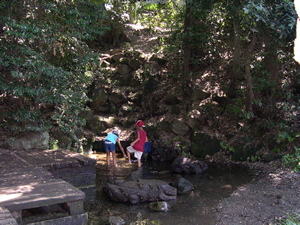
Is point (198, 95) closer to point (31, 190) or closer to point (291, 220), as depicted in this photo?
point (291, 220)

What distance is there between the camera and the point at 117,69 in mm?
14781

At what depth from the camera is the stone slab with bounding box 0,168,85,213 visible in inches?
169

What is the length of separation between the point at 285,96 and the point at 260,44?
3.55 meters

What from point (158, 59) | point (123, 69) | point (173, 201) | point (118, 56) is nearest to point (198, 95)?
point (158, 59)

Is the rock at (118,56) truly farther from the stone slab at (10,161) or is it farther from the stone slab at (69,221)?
the stone slab at (69,221)

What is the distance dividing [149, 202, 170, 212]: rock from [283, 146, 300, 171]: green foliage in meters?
3.78

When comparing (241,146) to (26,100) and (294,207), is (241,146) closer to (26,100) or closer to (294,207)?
Answer: (294,207)

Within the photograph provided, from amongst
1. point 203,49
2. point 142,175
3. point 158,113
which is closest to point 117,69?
point 158,113

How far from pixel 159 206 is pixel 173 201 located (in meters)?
0.58

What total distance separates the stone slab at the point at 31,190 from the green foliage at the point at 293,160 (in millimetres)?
5862

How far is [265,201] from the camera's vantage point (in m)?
5.94

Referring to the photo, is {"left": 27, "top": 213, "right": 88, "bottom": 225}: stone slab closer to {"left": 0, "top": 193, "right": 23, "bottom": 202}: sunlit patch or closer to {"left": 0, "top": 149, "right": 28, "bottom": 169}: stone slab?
{"left": 0, "top": 193, "right": 23, "bottom": 202}: sunlit patch

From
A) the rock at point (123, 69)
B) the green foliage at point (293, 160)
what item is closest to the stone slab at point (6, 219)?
the green foliage at point (293, 160)

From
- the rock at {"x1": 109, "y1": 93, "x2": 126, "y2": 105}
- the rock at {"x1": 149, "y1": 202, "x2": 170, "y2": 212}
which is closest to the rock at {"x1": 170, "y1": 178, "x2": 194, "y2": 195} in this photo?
the rock at {"x1": 149, "y1": 202, "x2": 170, "y2": 212}
